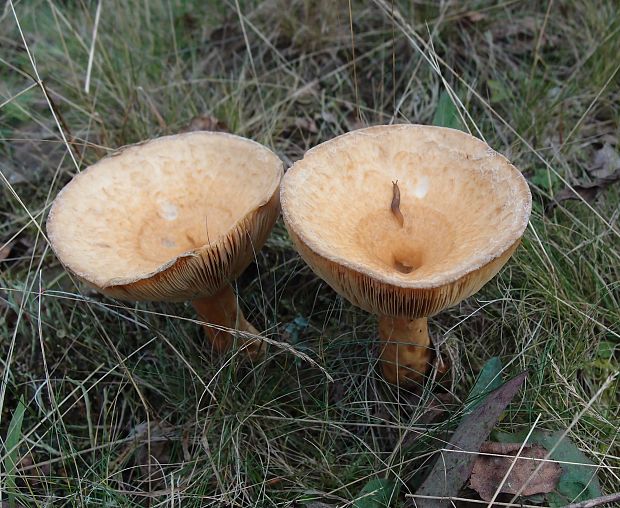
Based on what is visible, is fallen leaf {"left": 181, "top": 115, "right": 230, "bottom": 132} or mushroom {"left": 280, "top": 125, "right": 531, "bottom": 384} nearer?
mushroom {"left": 280, "top": 125, "right": 531, "bottom": 384}

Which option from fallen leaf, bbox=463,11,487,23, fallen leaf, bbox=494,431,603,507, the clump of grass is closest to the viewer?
fallen leaf, bbox=494,431,603,507

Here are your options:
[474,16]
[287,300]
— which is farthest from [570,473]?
[474,16]

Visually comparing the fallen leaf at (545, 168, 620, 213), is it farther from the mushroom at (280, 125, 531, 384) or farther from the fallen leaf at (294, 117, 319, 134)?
the fallen leaf at (294, 117, 319, 134)

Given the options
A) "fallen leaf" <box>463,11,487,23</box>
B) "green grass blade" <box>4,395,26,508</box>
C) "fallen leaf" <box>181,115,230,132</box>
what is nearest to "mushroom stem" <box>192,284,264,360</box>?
"green grass blade" <box>4,395,26,508</box>

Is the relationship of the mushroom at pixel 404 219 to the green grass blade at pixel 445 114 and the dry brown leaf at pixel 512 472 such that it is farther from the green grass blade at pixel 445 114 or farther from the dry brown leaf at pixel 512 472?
the green grass blade at pixel 445 114

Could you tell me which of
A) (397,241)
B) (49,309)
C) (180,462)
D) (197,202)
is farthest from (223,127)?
(180,462)

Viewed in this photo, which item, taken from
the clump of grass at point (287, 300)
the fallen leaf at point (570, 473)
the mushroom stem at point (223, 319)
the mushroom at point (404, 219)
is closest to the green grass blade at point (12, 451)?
the clump of grass at point (287, 300)
